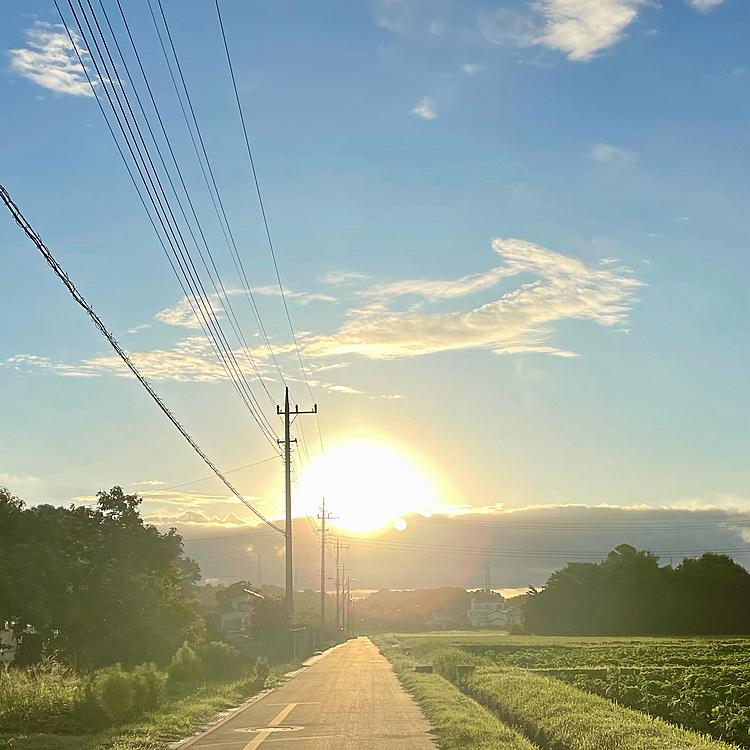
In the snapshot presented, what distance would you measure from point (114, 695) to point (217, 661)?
20291mm

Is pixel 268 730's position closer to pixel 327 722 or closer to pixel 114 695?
pixel 327 722

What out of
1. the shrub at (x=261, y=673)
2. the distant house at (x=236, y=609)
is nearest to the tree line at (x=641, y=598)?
the distant house at (x=236, y=609)

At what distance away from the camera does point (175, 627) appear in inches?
1587

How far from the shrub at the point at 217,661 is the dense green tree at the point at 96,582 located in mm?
1507

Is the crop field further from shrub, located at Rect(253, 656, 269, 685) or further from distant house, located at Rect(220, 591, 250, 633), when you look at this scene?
distant house, located at Rect(220, 591, 250, 633)

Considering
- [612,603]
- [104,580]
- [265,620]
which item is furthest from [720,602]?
[104,580]

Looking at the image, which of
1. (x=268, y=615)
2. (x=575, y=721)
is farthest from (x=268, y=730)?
(x=268, y=615)

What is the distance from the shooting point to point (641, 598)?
110500mm

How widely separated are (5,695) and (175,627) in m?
20.3

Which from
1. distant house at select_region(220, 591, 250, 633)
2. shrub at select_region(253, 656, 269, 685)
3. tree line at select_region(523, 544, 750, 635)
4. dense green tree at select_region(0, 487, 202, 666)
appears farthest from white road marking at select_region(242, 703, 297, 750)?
tree line at select_region(523, 544, 750, 635)

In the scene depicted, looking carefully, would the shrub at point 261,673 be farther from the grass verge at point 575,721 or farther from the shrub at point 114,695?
the shrub at point 114,695

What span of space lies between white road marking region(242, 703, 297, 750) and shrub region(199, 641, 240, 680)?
13.0m

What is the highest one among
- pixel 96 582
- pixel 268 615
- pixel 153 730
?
pixel 96 582

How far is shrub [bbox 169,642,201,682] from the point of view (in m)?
35.8
